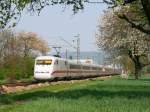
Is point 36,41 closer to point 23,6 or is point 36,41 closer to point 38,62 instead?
point 38,62

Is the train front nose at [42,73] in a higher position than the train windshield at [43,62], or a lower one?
lower

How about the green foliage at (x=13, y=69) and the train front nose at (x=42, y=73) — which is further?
the green foliage at (x=13, y=69)

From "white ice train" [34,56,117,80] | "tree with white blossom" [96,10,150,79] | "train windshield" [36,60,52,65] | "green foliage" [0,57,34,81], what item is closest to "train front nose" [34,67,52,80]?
"white ice train" [34,56,117,80]

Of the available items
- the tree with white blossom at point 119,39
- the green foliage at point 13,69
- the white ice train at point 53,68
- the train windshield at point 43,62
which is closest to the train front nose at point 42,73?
the white ice train at point 53,68

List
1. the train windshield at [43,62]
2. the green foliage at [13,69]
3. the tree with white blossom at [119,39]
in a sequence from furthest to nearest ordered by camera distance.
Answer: the green foliage at [13,69] < the train windshield at [43,62] < the tree with white blossom at [119,39]

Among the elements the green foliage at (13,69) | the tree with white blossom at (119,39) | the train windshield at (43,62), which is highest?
the tree with white blossom at (119,39)

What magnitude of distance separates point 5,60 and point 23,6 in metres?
59.5

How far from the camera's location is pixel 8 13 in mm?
24750

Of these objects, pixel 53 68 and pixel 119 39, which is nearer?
pixel 53 68

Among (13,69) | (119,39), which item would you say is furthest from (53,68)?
(13,69)

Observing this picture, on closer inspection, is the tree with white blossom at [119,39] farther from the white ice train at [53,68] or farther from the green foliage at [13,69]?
the green foliage at [13,69]

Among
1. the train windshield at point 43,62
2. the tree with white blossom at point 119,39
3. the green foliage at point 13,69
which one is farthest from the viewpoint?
the green foliage at point 13,69

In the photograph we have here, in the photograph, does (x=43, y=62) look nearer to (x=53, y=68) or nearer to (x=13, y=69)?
(x=53, y=68)

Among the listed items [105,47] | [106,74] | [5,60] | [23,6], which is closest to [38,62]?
[105,47]
